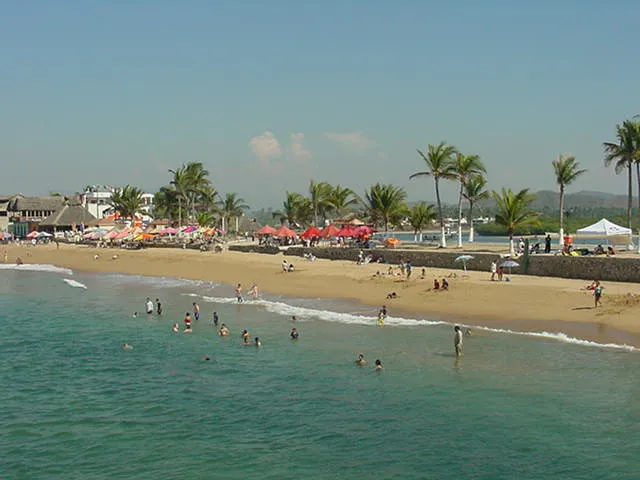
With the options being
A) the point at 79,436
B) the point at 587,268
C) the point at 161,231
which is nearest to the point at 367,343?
the point at 79,436

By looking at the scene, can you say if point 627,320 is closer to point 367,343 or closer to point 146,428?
point 367,343

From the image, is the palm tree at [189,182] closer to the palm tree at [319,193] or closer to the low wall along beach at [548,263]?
the palm tree at [319,193]

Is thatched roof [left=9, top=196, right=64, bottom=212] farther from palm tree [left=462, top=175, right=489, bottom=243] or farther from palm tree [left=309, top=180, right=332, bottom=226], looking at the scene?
palm tree [left=462, top=175, right=489, bottom=243]

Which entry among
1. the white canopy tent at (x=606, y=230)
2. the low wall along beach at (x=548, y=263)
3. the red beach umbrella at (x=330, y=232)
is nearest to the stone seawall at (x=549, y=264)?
the low wall along beach at (x=548, y=263)

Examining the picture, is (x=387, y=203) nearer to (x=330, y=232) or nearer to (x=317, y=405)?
(x=330, y=232)

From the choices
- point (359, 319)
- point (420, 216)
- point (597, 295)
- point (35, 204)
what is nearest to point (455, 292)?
point (359, 319)

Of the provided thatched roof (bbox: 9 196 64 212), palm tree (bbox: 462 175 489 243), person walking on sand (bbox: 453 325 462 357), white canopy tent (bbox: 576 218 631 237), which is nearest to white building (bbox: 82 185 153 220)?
thatched roof (bbox: 9 196 64 212)

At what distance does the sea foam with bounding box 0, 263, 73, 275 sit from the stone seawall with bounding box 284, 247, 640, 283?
2942 centimetres

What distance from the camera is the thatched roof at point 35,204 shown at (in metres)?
99.7

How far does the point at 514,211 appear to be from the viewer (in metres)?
41.9

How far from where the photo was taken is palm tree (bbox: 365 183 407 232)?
56.8 meters

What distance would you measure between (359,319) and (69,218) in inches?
2860

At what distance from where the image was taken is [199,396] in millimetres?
19922

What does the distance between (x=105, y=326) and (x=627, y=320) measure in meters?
21.3
